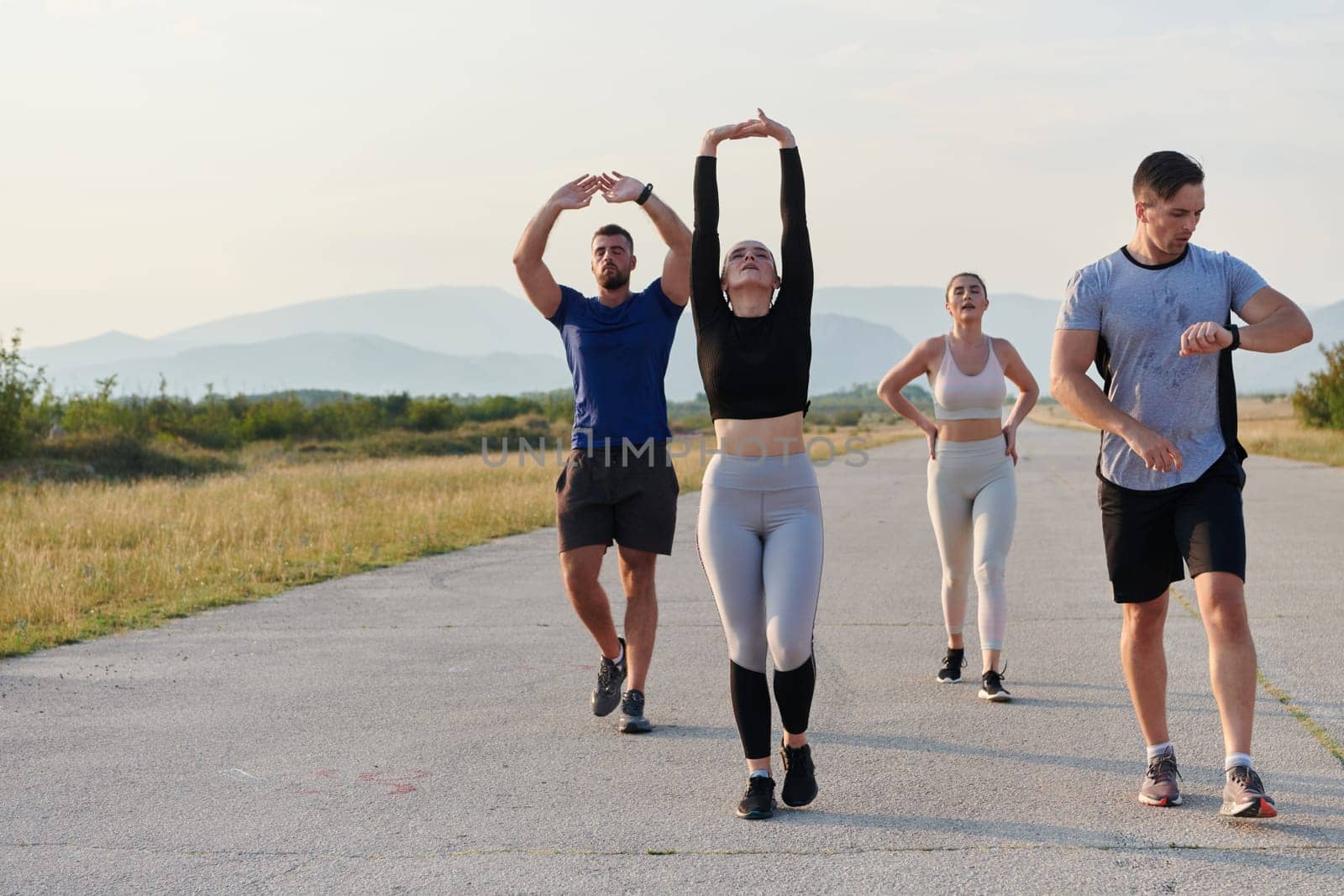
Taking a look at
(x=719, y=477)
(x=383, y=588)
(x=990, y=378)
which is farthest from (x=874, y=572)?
(x=719, y=477)

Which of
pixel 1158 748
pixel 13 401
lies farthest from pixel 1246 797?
pixel 13 401

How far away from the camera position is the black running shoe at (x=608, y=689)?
6.48 meters

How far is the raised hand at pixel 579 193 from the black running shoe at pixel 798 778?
257 centimetres

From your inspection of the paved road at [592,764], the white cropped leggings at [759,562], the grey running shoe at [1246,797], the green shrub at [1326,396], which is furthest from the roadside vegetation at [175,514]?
the green shrub at [1326,396]

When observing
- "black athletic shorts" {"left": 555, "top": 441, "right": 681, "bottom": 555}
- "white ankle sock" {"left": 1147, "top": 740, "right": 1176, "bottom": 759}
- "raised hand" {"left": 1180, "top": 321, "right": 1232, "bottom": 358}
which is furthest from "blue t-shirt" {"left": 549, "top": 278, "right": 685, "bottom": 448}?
"white ankle sock" {"left": 1147, "top": 740, "right": 1176, "bottom": 759}

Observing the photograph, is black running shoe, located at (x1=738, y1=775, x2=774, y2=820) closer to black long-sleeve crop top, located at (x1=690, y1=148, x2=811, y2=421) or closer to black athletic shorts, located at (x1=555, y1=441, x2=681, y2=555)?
black long-sleeve crop top, located at (x1=690, y1=148, x2=811, y2=421)

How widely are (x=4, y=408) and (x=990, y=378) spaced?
29.2m

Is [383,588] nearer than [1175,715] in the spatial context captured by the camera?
No

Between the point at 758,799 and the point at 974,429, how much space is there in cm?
309

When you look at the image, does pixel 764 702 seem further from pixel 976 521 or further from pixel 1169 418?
pixel 976 521

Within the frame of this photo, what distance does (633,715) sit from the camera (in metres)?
6.28

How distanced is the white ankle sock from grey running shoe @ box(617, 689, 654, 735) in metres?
2.26

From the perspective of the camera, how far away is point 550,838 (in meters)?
4.60

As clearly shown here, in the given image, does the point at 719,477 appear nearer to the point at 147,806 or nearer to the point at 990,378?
the point at 147,806
